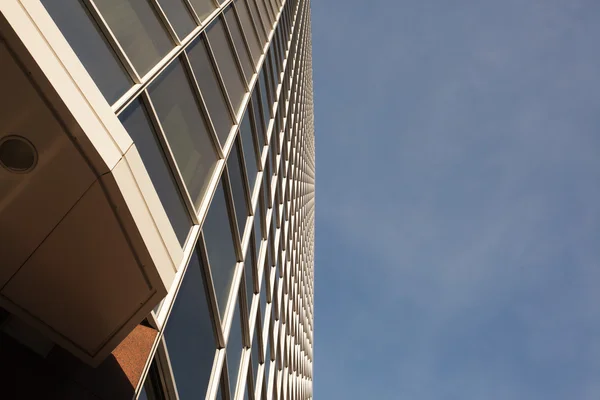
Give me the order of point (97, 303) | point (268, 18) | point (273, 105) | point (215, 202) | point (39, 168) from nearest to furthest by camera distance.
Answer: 1. point (39, 168)
2. point (97, 303)
3. point (215, 202)
4. point (273, 105)
5. point (268, 18)

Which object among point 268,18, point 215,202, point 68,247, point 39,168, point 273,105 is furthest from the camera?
point 268,18

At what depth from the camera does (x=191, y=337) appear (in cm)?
823

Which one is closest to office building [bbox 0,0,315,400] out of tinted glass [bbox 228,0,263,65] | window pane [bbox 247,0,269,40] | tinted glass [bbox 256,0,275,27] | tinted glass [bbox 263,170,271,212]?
tinted glass [bbox 228,0,263,65]

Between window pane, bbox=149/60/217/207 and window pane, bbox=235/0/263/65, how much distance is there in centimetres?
630

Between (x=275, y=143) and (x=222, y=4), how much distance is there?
292 inches

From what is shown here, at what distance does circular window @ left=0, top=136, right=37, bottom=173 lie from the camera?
434 cm

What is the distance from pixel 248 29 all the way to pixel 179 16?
682 cm

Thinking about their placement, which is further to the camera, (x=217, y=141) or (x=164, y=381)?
(x=217, y=141)

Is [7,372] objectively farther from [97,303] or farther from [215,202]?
[215,202]

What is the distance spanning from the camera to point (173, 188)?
7.71 metres

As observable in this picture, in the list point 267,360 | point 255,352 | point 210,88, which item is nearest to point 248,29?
point 210,88

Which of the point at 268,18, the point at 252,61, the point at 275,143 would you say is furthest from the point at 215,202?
the point at 268,18

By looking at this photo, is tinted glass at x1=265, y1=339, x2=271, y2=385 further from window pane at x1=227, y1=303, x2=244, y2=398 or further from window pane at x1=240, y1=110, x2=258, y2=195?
window pane at x1=240, y1=110, x2=258, y2=195

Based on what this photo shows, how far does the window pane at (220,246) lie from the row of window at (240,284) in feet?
0.06
